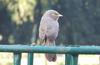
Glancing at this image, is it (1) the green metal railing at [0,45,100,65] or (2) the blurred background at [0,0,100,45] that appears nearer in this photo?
(1) the green metal railing at [0,45,100,65]

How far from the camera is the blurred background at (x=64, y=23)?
115 feet

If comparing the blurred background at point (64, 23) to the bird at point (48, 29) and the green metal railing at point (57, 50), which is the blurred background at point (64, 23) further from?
the green metal railing at point (57, 50)

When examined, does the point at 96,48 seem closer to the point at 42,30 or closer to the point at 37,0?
the point at 42,30

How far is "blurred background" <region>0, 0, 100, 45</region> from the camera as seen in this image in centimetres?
3512

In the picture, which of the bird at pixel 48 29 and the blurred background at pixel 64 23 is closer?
the bird at pixel 48 29

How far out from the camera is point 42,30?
19.1ft

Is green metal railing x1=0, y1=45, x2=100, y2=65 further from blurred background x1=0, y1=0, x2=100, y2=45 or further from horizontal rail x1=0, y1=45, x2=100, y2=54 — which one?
blurred background x1=0, y1=0, x2=100, y2=45

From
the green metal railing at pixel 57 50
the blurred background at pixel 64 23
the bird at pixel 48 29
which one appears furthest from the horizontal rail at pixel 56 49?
the blurred background at pixel 64 23

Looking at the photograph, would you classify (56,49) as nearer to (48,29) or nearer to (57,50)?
(57,50)

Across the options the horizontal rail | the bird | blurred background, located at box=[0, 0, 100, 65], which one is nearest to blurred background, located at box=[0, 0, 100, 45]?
blurred background, located at box=[0, 0, 100, 65]

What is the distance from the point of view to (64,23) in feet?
121

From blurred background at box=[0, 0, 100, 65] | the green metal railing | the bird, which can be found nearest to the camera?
the green metal railing

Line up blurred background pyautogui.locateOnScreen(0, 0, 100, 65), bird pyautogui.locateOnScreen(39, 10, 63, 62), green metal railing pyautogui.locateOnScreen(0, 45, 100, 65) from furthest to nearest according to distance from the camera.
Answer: blurred background pyautogui.locateOnScreen(0, 0, 100, 65)
bird pyautogui.locateOnScreen(39, 10, 63, 62)
green metal railing pyautogui.locateOnScreen(0, 45, 100, 65)

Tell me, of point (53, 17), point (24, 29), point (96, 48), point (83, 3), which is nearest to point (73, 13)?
point (83, 3)
